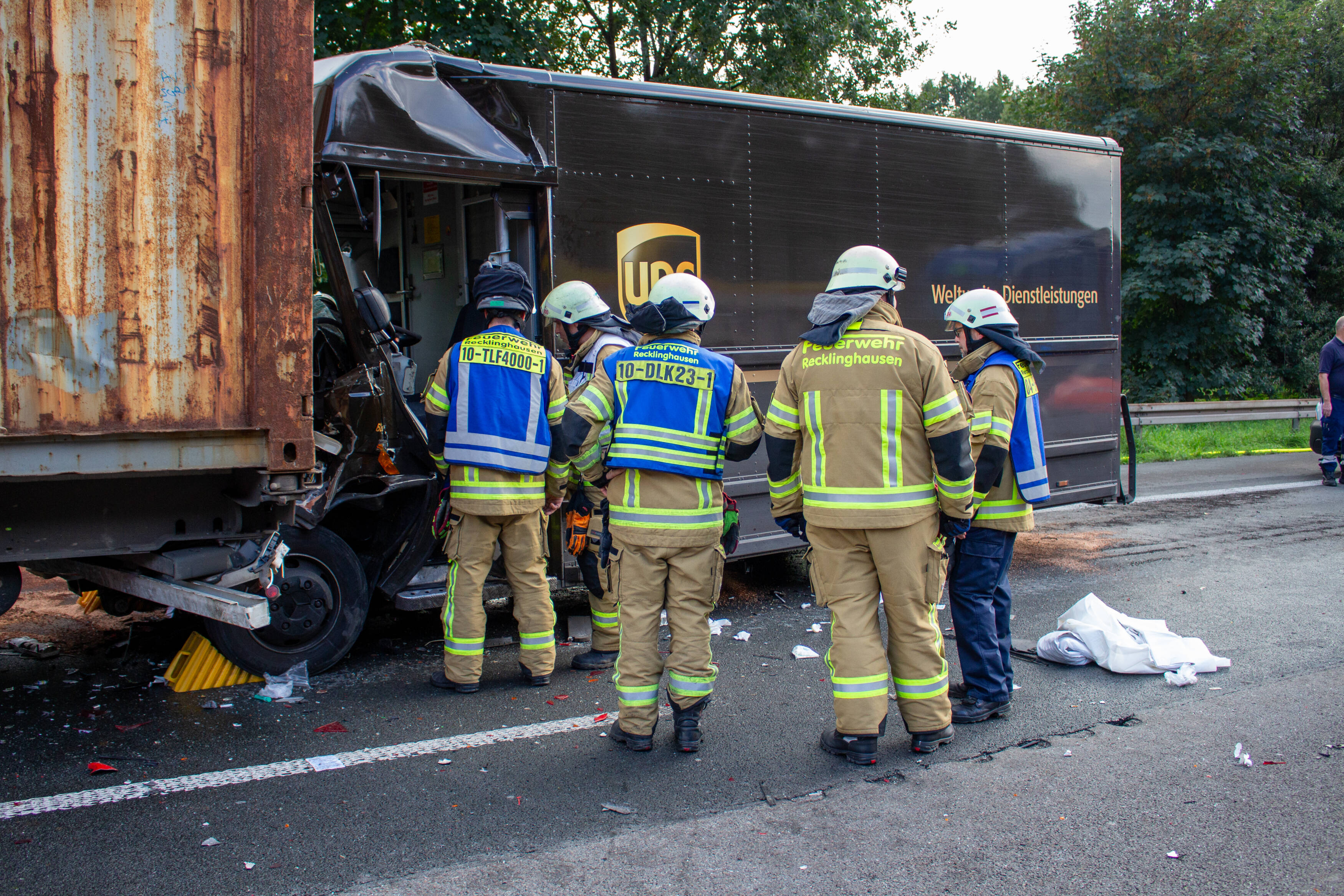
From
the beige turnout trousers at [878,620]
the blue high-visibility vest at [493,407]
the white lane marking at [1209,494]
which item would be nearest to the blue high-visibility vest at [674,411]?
the beige turnout trousers at [878,620]

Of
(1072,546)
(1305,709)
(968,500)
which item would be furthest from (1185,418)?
(968,500)

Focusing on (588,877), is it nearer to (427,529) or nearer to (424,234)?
(427,529)

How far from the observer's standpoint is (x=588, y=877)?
310cm

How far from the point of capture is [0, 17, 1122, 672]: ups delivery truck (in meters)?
3.24

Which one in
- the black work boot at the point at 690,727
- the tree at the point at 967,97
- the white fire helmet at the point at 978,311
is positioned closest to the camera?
the black work boot at the point at 690,727

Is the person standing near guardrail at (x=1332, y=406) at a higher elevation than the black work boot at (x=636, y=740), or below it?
higher

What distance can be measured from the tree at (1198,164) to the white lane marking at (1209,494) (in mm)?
7321

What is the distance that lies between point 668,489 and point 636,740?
994mm

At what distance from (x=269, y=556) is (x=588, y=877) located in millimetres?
1927

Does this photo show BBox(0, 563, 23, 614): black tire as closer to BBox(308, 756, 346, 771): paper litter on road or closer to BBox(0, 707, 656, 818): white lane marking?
BBox(0, 707, 656, 818): white lane marking

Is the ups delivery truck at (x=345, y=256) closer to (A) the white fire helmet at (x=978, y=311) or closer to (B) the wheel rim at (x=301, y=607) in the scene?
(B) the wheel rim at (x=301, y=607)

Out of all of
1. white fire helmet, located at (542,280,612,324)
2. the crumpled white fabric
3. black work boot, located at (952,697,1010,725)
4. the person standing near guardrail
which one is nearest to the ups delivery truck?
white fire helmet, located at (542,280,612,324)

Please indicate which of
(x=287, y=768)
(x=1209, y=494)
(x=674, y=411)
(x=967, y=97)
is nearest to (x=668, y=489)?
(x=674, y=411)

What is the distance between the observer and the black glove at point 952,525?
13.2 ft
